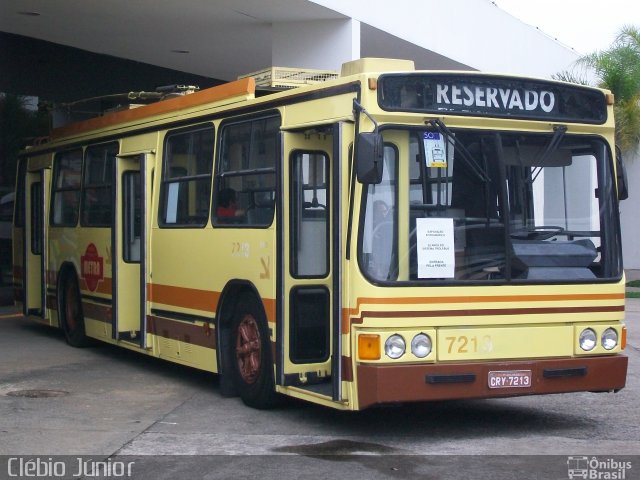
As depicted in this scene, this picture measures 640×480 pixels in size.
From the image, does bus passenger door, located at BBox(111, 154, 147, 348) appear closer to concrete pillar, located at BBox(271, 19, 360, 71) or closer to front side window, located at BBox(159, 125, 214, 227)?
front side window, located at BBox(159, 125, 214, 227)

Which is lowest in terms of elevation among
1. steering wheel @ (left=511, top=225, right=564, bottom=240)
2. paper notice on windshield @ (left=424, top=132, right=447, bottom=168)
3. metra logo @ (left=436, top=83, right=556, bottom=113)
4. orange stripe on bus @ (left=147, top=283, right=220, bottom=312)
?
orange stripe on bus @ (left=147, top=283, right=220, bottom=312)

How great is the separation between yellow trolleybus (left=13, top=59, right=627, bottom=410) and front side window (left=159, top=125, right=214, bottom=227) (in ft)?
0.16

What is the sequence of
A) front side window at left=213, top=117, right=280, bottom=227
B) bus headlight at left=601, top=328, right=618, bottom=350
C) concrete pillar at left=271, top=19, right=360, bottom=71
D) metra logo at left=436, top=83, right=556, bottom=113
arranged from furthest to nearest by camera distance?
concrete pillar at left=271, top=19, right=360, bottom=71 < front side window at left=213, top=117, right=280, bottom=227 < bus headlight at left=601, top=328, right=618, bottom=350 < metra logo at left=436, top=83, right=556, bottom=113

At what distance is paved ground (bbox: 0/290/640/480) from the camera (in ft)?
25.2

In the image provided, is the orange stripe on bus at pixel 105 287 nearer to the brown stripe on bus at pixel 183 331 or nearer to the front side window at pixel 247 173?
the brown stripe on bus at pixel 183 331

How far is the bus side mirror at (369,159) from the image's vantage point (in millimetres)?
7848

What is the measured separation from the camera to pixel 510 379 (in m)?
8.41

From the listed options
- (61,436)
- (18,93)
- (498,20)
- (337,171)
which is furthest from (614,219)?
(18,93)

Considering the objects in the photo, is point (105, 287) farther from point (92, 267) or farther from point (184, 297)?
point (184, 297)

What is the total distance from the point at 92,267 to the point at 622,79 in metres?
20.7

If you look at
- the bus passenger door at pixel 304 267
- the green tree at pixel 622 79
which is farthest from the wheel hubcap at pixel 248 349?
the green tree at pixel 622 79

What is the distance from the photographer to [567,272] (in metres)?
8.77

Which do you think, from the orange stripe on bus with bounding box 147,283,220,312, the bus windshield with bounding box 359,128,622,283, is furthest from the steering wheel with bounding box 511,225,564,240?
the orange stripe on bus with bounding box 147,283,220,312

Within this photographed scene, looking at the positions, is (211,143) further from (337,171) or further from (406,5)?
(406,5)
